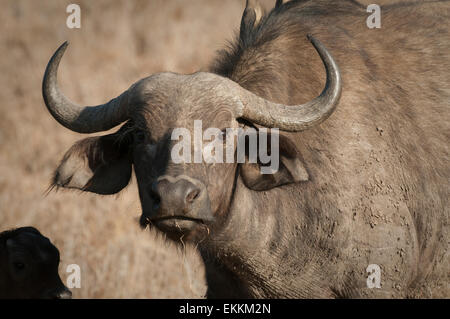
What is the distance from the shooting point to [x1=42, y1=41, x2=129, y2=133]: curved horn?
5.17m

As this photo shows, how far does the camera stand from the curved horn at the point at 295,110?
490 centimetres

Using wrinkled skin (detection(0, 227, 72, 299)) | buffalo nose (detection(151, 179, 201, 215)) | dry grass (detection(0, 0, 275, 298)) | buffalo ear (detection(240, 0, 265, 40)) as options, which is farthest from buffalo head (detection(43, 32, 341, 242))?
dry grass (detection(0, 0, 275, 298))

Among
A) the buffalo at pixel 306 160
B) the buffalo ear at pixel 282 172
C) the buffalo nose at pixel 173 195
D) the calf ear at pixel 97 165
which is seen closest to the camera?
the buffalo nose at pixel 173 195

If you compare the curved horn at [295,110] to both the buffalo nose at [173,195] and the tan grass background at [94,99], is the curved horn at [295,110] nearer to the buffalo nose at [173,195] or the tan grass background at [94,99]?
the buffalo nose at [173,195]

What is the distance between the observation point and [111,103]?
5.25 metres

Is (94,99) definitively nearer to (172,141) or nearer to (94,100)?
(94,100)

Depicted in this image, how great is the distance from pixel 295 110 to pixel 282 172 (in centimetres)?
45

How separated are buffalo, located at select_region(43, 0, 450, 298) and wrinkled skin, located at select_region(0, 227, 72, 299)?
74cm

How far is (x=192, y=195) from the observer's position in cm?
448

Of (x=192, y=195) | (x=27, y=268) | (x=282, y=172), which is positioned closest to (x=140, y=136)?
(x=192, y=195)

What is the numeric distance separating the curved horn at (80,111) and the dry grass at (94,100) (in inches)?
93.4

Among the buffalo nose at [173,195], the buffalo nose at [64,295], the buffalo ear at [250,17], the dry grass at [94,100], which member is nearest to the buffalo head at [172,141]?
the buffalo nose at [173,195]

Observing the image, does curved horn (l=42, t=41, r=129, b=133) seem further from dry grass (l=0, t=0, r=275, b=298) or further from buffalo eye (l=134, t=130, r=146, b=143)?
dry grass (l=0, t=0, r=275, b=298)
